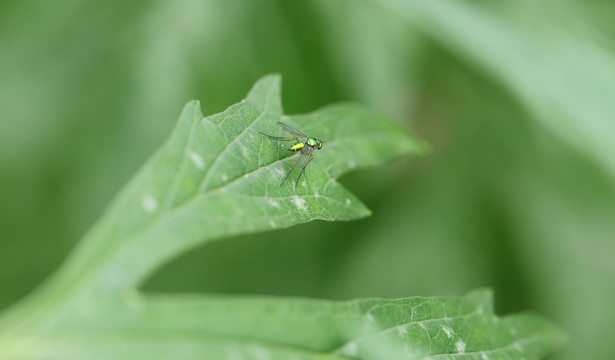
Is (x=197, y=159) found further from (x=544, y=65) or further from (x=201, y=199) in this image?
(x=544, y=65)

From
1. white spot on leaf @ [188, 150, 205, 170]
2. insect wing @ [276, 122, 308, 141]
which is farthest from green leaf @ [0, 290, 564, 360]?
insect wing @ [276, 122, 308, 141]

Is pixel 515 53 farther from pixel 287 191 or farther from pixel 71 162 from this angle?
pixel 71 162

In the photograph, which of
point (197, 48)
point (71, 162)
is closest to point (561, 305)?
point (197, 48)

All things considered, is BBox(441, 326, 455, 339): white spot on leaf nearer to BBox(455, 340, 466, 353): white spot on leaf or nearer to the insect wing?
BBox(455, 340, 466, 353): white spot on leaf

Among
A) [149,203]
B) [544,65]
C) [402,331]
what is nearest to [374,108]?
[544,65]

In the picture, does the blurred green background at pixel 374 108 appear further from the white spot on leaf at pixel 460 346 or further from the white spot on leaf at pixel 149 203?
the white spot on leaf at pixel 149 203

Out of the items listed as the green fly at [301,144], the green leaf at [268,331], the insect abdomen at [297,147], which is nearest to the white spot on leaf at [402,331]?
the green leaf at [268,331]
